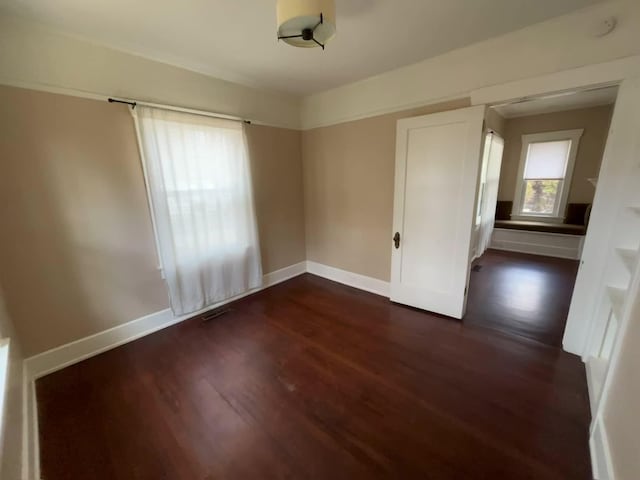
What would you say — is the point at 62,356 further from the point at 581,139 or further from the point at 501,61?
the point at 581,139

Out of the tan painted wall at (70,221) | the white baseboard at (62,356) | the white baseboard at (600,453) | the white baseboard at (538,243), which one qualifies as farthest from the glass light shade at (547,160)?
the tan painted wall at (70,221)

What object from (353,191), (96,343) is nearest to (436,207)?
(353,191)

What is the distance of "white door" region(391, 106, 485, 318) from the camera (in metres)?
2.33

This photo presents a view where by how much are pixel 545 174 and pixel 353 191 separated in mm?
4510

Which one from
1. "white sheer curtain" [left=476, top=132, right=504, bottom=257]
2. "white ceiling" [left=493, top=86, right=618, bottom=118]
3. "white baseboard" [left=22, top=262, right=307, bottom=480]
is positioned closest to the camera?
"white baseboard" [left=22, top=262, right=307, bottom=480]

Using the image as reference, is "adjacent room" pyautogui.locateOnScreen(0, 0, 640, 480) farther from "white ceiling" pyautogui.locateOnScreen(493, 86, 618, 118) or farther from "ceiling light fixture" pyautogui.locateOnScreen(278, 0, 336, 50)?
"white ceiling" pyautogui.locateOnScreen(493, 86, 618, 118)

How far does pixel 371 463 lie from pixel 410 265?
1934 millimetres

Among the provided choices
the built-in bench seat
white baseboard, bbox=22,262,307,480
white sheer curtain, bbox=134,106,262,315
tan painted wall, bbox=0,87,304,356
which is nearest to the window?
the built-in bench seat

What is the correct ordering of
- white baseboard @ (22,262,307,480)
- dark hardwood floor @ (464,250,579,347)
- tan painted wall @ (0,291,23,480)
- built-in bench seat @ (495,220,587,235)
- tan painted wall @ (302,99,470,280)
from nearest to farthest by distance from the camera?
1. tan painted wall @ (0,291,23,480)
2. white baseboard @ (22,262,307,480)
3. dark hardwood floor @ (464,250,579,347)
4. tan painted wall @ (302,99,470,280)
5. built-in bench seat @ (495,220,587,235)

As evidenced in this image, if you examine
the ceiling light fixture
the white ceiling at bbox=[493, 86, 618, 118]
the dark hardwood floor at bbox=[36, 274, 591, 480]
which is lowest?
the dark hardwood floor at bbox=[36, 274, 591, 480]

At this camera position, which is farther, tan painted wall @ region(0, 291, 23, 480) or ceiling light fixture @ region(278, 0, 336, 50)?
ceiling light fixture @ region(278, 0, 336, 50)

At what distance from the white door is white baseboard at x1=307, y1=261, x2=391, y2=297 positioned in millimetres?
306

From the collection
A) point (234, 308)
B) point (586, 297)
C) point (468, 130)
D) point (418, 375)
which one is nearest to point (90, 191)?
point (234, 308)

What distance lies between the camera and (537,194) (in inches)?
206
